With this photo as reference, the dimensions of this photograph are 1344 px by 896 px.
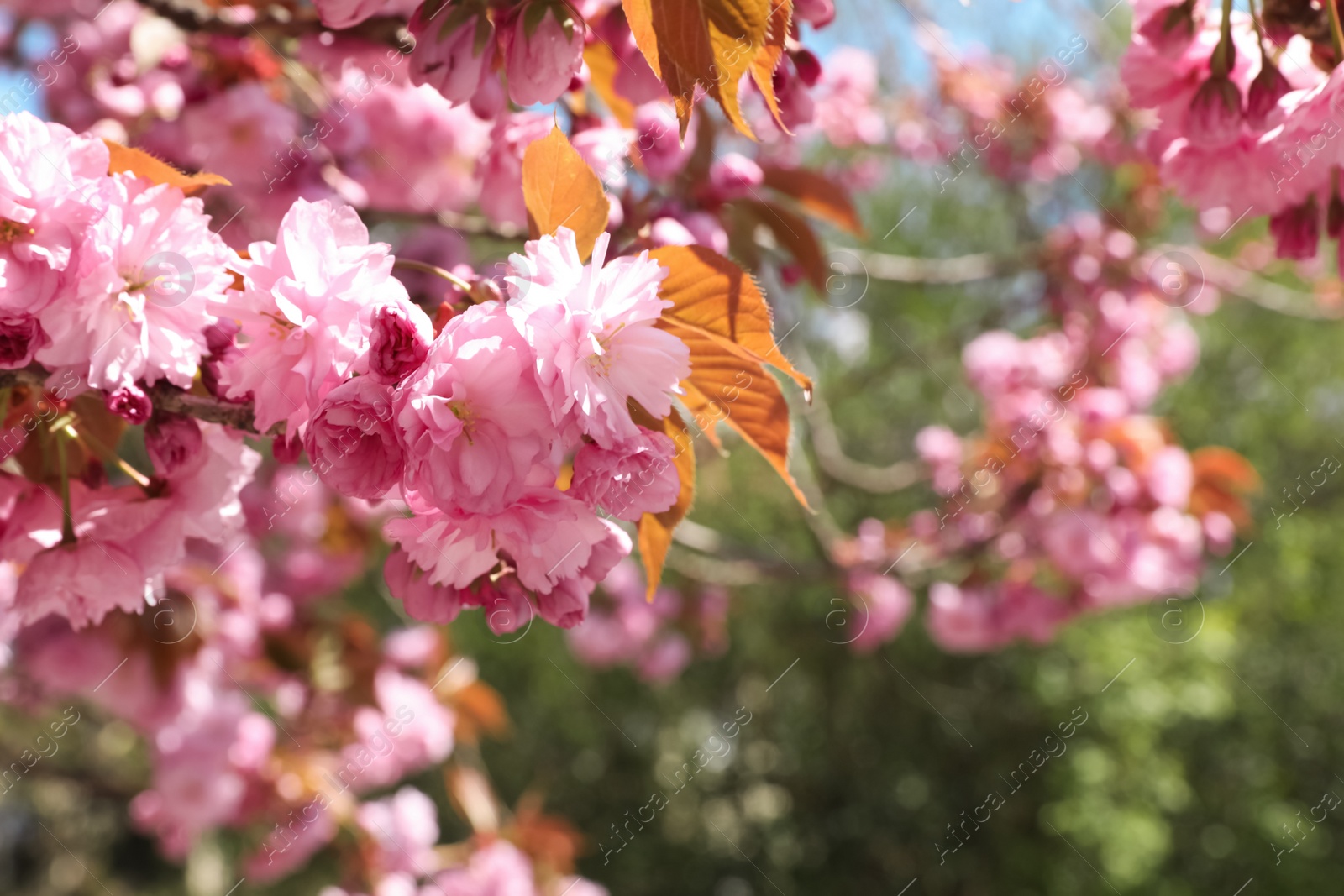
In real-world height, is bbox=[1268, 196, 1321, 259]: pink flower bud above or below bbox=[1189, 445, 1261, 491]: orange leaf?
above

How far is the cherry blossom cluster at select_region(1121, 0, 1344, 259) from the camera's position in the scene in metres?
0.76

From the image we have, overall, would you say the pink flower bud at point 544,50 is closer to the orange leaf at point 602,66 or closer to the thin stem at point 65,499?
the orange leaf at point 602,66

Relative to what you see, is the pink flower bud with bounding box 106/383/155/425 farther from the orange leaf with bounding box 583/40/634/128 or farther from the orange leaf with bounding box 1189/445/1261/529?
the orange leaf with bounding box 1189/445/1261/529

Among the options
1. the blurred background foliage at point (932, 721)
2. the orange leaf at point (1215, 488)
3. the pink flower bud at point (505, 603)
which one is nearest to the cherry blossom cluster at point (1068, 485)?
the orange leaf at point (1215, 488)

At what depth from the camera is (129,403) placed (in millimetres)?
541

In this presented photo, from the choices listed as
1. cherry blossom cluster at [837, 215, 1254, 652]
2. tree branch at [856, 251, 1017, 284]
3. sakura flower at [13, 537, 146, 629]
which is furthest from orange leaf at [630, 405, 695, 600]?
cherry blossom cluster at [837, 215, 1254, 652]

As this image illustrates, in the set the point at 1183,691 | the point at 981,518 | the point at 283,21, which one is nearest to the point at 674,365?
the point at 283,21

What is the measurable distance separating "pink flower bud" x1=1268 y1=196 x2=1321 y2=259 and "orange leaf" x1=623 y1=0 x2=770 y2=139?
0.62 m

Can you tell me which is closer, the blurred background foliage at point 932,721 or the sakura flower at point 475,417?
the sakura flower at point 475,417

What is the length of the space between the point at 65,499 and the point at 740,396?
1.46 ft

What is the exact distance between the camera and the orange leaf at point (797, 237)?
3.32 ft

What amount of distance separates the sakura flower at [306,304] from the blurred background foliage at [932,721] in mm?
4186

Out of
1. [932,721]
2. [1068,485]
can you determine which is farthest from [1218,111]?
[932,721]

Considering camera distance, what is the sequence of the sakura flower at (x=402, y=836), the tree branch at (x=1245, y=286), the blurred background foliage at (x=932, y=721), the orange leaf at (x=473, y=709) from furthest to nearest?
the blurred background foliage at (x=932, y=721)
the tree branch at (x=1245, y=286)
the orange leaf at (x=473, y=709)
the sakura flower at (x=402, y=836)
